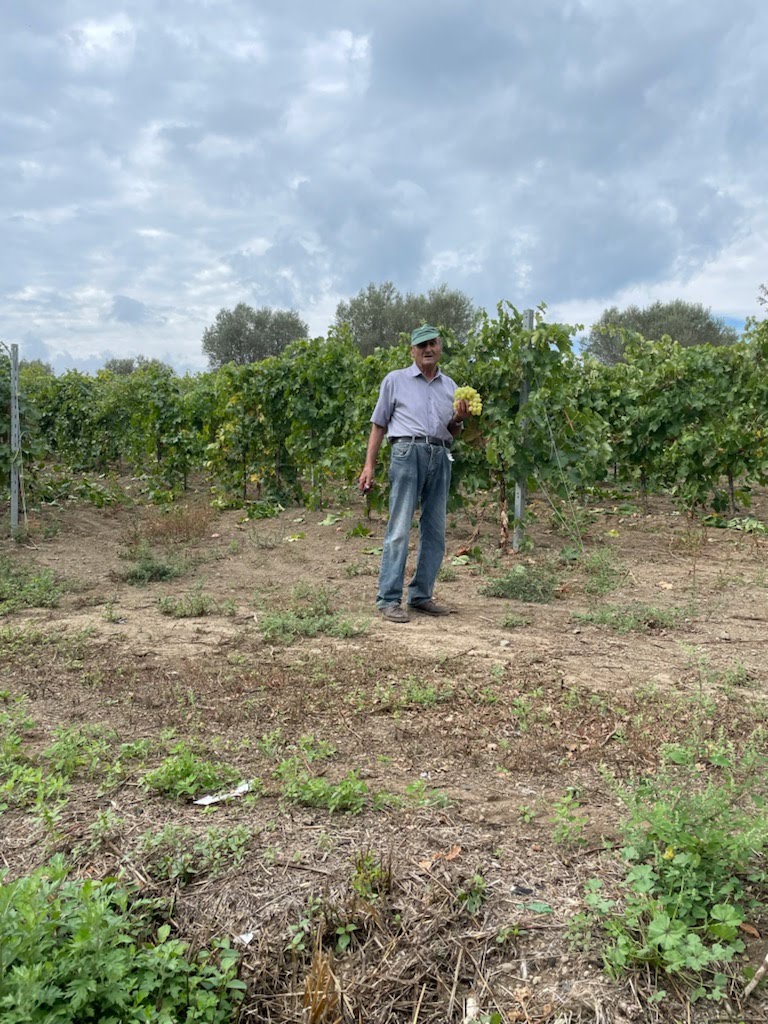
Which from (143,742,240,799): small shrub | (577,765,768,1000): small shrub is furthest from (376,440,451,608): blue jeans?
(577,765,768,1000): small shrub

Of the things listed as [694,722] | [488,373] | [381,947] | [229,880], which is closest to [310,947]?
[381,947]

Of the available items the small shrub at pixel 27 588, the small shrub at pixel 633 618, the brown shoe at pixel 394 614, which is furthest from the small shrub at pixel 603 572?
the small shrub at pixel 27 588

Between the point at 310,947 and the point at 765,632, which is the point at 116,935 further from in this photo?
the point at 765,632

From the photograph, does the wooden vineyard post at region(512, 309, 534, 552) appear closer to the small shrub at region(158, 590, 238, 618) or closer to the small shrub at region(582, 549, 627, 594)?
the small shrub at region(582, 549, 627, 594)

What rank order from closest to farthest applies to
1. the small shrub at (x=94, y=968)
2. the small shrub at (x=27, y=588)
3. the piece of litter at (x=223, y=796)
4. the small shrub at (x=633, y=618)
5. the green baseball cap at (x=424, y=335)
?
1. the small shrub at (x=94, y=968)
2. the piece of litter at (x=223, y=796)
3. the small shrub at (x=633, y=618)
4. the green baseball cap at (x=424, y=335)
5. the small shrub at (x=27, y=588)

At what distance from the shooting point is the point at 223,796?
2.88 meters

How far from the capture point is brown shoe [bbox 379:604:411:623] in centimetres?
562

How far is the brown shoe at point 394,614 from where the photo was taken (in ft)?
18.4

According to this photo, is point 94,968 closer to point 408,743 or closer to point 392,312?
point 408,743

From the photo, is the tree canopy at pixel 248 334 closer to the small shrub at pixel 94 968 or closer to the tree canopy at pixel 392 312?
the tree canopy at pixel 392 312

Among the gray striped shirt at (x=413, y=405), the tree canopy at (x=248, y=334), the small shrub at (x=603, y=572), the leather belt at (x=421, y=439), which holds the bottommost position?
the small shrub at (x=603, y=572)

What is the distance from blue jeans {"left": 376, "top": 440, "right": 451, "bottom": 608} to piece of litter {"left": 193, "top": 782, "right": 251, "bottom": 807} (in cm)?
288

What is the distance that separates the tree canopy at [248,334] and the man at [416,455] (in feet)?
122

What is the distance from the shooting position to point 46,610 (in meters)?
6.14
